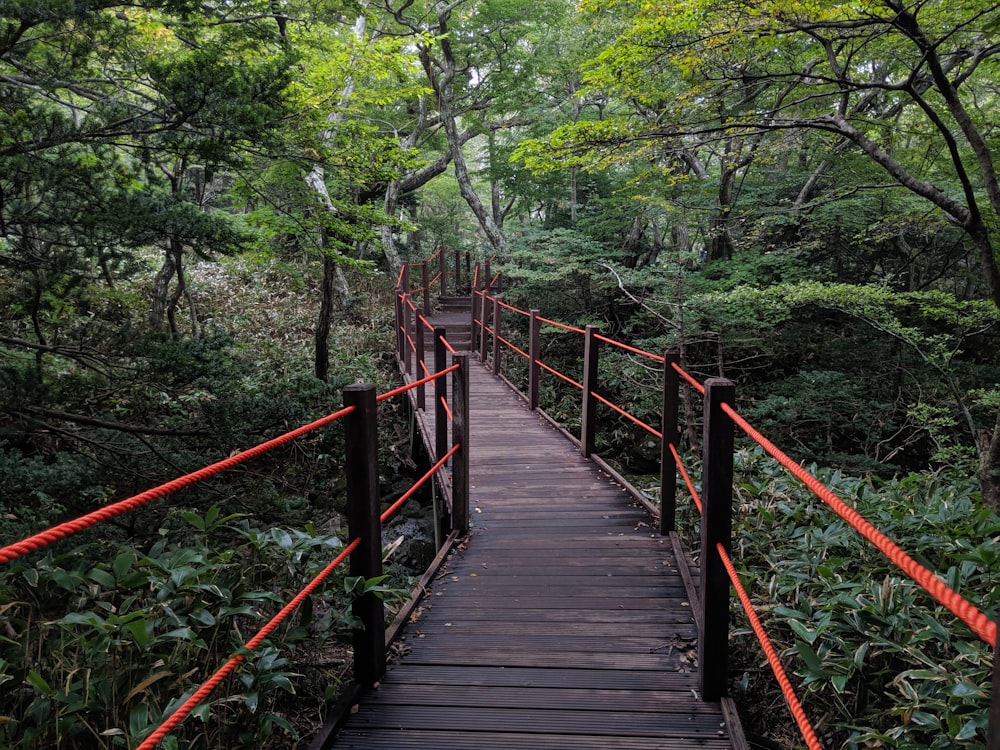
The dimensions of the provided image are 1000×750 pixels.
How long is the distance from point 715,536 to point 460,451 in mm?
1949

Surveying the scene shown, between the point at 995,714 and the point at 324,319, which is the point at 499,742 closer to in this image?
the point at 995,714

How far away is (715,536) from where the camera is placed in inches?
81.2

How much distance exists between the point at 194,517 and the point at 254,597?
0.35m

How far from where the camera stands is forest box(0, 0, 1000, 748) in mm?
2039

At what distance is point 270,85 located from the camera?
388 cm

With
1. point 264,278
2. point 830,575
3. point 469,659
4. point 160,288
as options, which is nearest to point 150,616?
point 469,659

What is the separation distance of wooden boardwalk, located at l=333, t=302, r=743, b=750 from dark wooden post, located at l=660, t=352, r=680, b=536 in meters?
0.14

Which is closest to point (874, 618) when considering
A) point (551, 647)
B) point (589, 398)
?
point (551, 647)

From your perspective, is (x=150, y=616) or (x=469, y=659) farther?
(x=469, y=659)

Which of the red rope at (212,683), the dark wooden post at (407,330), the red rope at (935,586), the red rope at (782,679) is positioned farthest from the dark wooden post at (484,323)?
the red rope at (935,586)

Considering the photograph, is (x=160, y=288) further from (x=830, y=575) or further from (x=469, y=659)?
(x=830, y=575)

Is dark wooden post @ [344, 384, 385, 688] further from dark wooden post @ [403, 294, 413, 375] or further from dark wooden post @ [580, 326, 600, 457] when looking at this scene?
dark wooden post @ [403, 294, 413, 375]

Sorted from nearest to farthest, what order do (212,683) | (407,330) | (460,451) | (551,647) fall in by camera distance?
(212,683) < (551,647) < (460,451) < (407,330)

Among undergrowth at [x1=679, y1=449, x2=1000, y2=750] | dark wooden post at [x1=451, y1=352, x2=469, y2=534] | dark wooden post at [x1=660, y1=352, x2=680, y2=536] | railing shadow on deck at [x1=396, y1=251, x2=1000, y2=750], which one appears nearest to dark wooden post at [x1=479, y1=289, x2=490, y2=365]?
railing shadow on deck at [x1=396, y1=251, x2=1000, y2=750]
